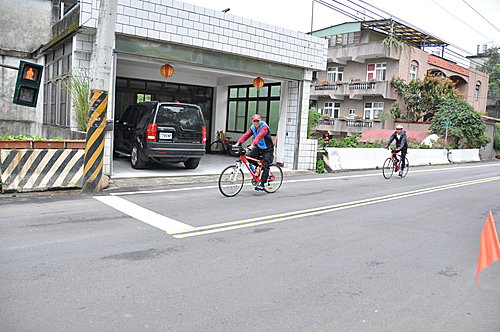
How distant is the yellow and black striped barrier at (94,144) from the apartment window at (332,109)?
3496 cm

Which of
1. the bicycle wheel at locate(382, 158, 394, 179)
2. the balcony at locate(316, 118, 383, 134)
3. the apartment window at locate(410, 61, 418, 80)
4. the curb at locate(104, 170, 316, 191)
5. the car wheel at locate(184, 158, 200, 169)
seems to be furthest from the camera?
the apartment window at locate(410, 61, 418, 80)

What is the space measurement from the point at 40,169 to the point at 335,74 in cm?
3649

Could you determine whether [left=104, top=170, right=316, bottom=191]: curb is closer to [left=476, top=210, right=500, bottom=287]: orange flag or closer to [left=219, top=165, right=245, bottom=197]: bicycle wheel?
[left=219, top=165, right=245, bottom=197]: bicycle wheel

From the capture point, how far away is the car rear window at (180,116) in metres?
13.0

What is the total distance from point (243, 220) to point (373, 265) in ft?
8.68

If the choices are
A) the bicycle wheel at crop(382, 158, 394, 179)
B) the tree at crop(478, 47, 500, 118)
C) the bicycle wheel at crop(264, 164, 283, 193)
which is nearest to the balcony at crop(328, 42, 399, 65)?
the tree at crop(478, 47, 500, 118)

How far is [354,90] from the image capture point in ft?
131

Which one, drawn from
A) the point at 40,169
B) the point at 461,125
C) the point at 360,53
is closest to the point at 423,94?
the point at 461,125

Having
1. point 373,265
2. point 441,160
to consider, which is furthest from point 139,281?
point 441,160

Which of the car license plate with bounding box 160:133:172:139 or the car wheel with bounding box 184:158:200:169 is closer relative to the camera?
the car license plate with bounding box 160:133:172:139

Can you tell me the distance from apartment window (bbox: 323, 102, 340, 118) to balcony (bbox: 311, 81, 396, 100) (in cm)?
121

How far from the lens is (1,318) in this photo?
3770 mm

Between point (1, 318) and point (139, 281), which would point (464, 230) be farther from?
point (1, 318)

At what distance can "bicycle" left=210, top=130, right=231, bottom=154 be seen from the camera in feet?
69.8
